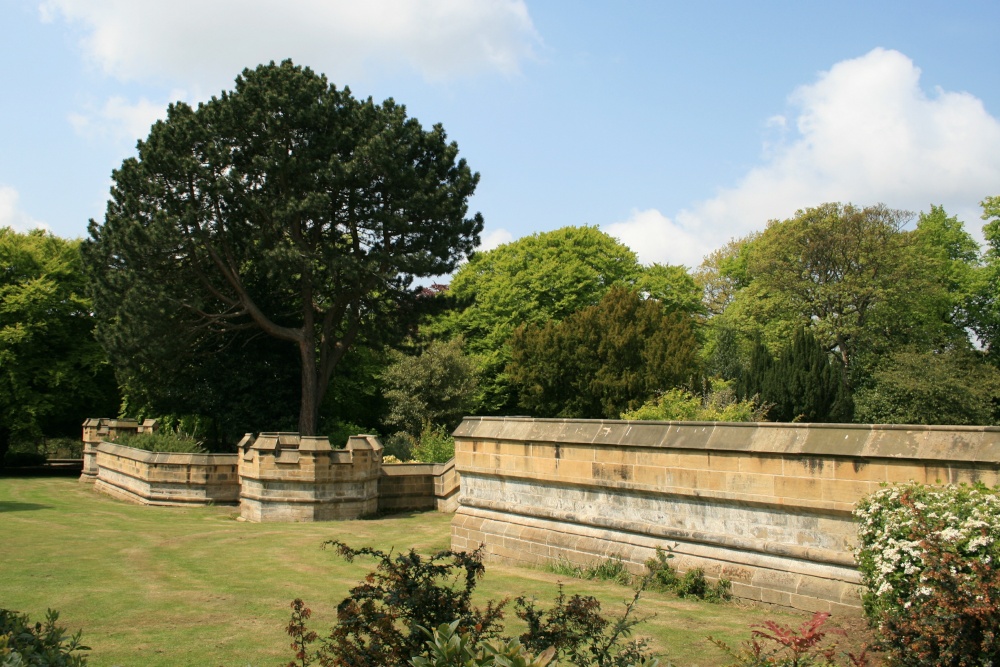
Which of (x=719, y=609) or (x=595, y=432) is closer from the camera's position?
(x=719, y=609)

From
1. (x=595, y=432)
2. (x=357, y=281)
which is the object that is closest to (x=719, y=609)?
(x=595, y=432)

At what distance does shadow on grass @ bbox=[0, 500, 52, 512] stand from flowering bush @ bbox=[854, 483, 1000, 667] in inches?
707

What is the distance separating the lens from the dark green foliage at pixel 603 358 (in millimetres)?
31781

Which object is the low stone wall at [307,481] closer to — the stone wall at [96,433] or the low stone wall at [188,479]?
the low stone wall at [188,479]

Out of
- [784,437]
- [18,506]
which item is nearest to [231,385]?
[18,506]

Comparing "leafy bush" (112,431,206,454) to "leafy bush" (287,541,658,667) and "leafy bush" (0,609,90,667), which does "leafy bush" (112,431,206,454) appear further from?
"leafy bush" (287,541,658,667)

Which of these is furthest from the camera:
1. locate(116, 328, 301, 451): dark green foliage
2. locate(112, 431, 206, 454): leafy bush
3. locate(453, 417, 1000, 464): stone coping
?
locate(116, 328, 301, 451): dark green foliage

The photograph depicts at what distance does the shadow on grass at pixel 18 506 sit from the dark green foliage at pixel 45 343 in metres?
13.3

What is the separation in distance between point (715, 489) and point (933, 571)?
3.67 meters

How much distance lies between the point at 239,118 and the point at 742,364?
2576 centimetres

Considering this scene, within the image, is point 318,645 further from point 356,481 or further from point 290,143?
point 290,143

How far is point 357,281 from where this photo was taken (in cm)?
2528

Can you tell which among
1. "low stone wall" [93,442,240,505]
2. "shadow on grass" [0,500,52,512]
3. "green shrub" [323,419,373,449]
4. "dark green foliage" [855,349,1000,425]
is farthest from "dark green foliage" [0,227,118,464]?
"dark green foliage" [855,349,1000,425]

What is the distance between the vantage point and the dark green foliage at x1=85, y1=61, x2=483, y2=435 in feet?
79.4
